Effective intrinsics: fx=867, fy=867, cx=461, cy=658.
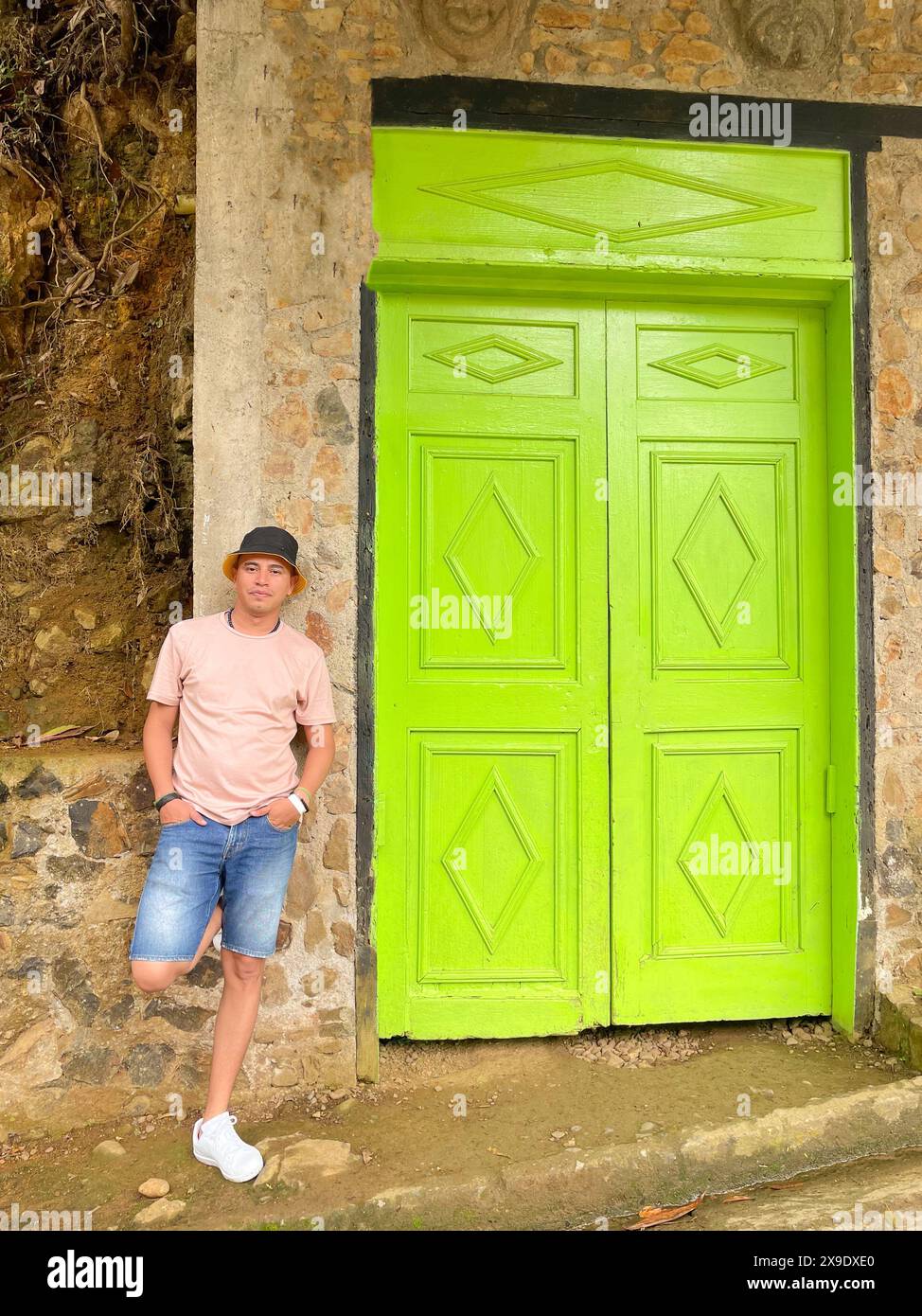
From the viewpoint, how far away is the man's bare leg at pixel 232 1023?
2900 millimetres

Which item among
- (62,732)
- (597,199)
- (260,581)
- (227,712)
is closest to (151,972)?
(227,712)

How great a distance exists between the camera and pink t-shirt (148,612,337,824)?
286 cm

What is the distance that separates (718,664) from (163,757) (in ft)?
7.51

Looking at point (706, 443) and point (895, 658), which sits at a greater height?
point (706, 443)

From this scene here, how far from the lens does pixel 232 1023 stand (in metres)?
2.93

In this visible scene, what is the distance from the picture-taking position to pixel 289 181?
132 inches

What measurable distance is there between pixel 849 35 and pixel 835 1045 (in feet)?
14.0

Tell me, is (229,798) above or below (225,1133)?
above

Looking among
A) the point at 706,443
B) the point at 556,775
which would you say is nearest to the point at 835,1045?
the point at 556,775

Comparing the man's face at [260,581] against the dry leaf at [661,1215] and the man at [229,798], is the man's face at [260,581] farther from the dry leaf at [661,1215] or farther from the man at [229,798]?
the dry leaf at [661,1215]

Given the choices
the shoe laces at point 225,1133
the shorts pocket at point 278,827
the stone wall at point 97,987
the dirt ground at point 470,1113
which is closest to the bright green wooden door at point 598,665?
the dirt ground at point 470,1113

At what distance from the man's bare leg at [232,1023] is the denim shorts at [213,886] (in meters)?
0.06

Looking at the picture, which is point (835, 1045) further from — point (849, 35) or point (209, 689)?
point (849, 35)

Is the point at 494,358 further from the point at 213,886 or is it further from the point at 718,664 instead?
the point at 213,886
